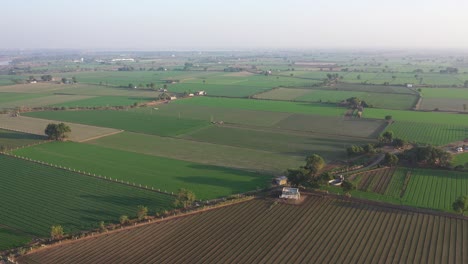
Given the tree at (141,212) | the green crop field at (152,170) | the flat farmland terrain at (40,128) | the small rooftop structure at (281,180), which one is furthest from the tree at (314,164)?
the flat farmland terrain at (40,128)

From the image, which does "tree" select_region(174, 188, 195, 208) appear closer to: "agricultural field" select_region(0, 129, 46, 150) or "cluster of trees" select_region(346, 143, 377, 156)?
"cluster of trees" select_region(346, 143, 377, 156)

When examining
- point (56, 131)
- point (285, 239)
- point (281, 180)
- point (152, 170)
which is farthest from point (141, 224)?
point (56, 131)

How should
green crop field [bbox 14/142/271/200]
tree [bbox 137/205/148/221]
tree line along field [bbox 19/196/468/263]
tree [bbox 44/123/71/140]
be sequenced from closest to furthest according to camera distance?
tree line along field [bbox 19/196/468/263], tree [bbox 137/205/148/221], green crop field [bbox 14/142/271/200], tree [bbox 44/123/71/140]

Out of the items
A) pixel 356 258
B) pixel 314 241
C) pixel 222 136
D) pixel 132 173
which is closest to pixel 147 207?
pixel 132 173

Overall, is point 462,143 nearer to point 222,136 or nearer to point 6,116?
point 222,136

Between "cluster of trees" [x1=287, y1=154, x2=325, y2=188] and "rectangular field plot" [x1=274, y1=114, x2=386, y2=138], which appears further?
"rectangular field plot" [x1=274, y1=114, x2=386, y2=138]

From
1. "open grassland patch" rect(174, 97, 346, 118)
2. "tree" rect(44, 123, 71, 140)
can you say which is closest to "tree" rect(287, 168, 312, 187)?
"tree" rect(44, 123, 71, 140)
